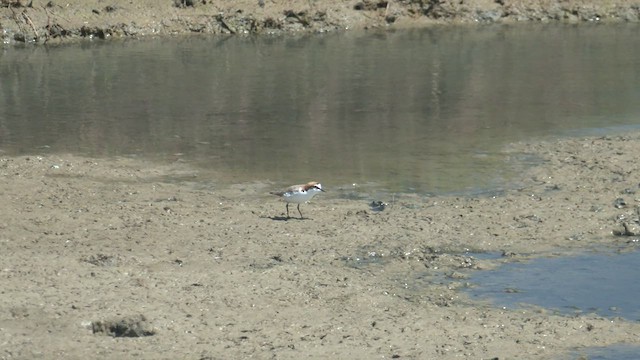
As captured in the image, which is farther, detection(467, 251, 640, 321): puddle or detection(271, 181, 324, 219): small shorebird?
detection(271, 181, 324, 219): small shorebird

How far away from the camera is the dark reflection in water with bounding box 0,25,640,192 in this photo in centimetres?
1446

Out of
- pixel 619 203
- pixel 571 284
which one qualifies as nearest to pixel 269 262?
pixel 571 284

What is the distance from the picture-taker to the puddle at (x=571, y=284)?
9469mm

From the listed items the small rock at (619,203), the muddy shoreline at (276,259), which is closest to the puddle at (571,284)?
the muddy shoreline at (276,259)

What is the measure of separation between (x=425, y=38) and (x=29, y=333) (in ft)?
55.4

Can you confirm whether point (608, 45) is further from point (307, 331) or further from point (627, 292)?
point (307, 331)

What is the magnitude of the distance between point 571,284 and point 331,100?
28.0ft

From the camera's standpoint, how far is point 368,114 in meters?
17.0

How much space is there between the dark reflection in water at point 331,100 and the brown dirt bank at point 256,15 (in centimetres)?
87

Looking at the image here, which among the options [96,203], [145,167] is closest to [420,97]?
[145,167]

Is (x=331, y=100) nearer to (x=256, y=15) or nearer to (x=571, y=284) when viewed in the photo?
(x=256, y=15)

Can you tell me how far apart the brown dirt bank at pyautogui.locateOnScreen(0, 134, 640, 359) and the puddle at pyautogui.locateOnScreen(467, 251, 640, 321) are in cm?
20

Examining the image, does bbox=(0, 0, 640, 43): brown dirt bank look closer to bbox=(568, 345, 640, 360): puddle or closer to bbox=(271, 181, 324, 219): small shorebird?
bbox=(271, 181, 324, 219): small shorebird

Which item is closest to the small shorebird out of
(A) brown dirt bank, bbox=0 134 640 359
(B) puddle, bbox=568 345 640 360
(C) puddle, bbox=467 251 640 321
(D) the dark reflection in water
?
(A) brown dirt bank, bbox=0 134 640 359
